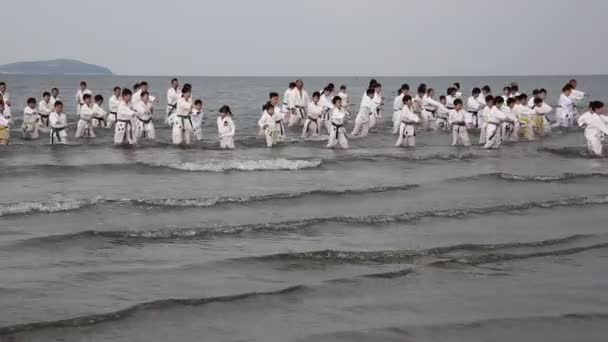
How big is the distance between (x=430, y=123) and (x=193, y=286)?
19809 millimetres

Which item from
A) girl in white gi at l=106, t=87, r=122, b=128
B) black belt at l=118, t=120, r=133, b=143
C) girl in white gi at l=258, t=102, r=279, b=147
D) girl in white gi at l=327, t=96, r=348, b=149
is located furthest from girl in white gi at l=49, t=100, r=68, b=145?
girl in white gi at l=327, t=96, r=348, b=149

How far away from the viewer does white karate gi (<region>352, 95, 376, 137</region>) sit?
24.7m

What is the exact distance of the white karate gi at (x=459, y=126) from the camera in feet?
72.1

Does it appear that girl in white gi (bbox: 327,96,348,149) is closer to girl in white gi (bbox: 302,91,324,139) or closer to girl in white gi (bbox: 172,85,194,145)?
girl in white gi (bbox: 302,91,324,139)

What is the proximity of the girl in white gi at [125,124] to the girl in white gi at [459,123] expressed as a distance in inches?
351

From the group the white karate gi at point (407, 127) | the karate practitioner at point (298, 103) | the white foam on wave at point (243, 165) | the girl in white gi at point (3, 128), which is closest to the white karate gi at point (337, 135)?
the white karate gi at point (407, 127)

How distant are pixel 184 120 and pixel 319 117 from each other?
4.64 m

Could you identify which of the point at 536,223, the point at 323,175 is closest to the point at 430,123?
the point at 323,175

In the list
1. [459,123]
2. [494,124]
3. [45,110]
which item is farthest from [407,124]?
[45,110]

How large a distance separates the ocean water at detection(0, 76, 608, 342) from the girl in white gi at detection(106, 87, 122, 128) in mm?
4856

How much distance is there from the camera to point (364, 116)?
81.9ft

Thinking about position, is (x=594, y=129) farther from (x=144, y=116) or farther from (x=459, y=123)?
(x=144, y=116)

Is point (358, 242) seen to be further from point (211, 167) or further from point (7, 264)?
point (211, 167)

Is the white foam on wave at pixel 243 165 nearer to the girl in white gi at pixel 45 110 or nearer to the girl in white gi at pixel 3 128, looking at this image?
the girl in white gi at pixel 3 128
